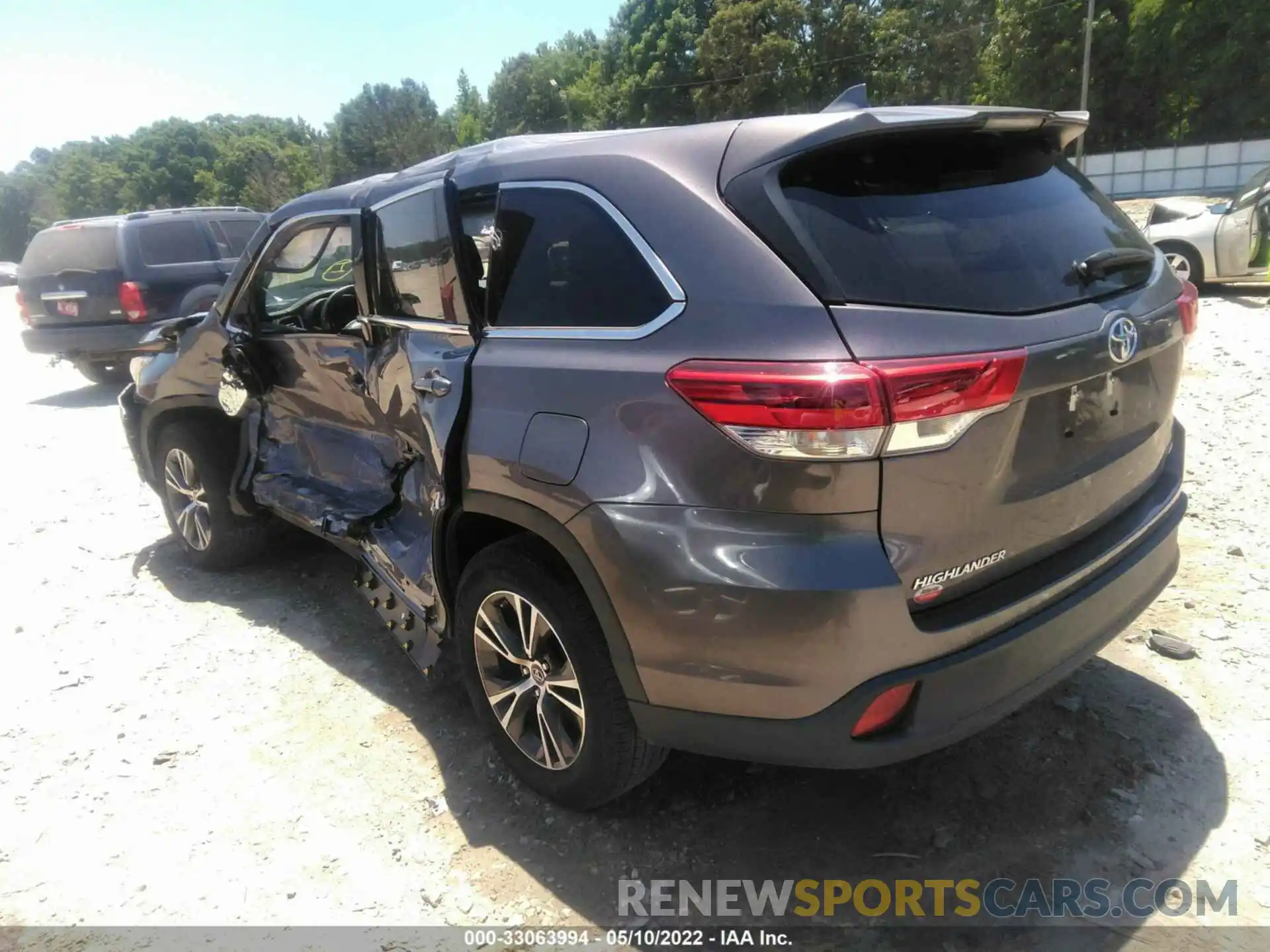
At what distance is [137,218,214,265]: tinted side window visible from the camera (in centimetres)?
1021

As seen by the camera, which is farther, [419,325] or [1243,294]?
[1243,294]

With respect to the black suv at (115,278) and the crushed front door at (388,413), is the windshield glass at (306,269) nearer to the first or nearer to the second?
the crushed front door at (388,413)

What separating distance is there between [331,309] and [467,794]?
6.83 ft

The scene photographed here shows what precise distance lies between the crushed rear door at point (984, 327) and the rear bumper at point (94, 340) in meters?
9.87

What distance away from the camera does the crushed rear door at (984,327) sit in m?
2.00

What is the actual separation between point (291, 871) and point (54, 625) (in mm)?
2610

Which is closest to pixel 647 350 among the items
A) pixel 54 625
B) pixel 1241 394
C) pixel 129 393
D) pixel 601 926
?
pixel 601 926

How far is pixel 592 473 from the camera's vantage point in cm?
229

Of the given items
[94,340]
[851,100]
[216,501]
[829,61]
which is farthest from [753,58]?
[851,100]

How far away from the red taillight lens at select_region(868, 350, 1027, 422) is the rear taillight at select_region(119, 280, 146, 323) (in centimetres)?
1023

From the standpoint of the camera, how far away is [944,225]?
221 cm

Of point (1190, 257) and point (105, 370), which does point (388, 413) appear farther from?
point (1190, 257)

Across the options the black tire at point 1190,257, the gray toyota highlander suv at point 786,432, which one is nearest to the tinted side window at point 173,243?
the gray toyota highlander suv at point 786,432

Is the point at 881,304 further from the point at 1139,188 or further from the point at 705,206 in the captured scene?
the point at 1139,188
